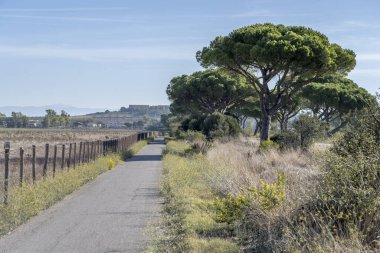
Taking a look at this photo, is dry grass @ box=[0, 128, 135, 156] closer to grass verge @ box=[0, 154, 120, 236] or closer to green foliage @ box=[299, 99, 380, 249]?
grass verge @ box=[0, 154, 120, 236]

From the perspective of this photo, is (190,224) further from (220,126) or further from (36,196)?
(220,126)

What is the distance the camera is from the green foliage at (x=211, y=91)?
65.8 metres

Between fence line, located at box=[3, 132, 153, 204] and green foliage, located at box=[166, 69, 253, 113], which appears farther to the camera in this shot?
green foliage, located at box=[166, 69, 253, 113]

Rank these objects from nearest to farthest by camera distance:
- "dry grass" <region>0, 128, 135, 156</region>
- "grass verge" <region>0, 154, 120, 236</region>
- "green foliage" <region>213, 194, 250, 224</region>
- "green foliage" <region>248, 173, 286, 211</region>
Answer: "green foliage" <region>248, 173, 286, 211</region> < "green foliage" <region>213, 194, 250, 224</region> < "grass verge" <region>0, 154, 120, 236</region> < "dry grass" <region>0, 128, 135, 156</region>

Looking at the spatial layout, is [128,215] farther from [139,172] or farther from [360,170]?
[139,172]

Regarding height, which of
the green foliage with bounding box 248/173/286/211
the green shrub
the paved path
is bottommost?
the paved path

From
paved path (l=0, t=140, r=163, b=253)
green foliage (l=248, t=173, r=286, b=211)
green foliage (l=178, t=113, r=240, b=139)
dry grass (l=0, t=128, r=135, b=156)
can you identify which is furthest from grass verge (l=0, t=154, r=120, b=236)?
green foliage (l=178, t=113, r=240, b=139)

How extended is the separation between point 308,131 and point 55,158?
1380cm

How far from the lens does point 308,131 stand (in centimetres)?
2959

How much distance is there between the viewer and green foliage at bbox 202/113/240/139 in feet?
149

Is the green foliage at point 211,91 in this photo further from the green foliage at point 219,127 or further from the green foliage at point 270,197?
the green foliage at point 270,197

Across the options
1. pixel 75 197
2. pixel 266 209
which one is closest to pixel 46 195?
pixel 75 197

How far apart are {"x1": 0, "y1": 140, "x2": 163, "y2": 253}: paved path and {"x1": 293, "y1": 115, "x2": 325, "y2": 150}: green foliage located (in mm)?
11152

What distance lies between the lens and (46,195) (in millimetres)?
16219
